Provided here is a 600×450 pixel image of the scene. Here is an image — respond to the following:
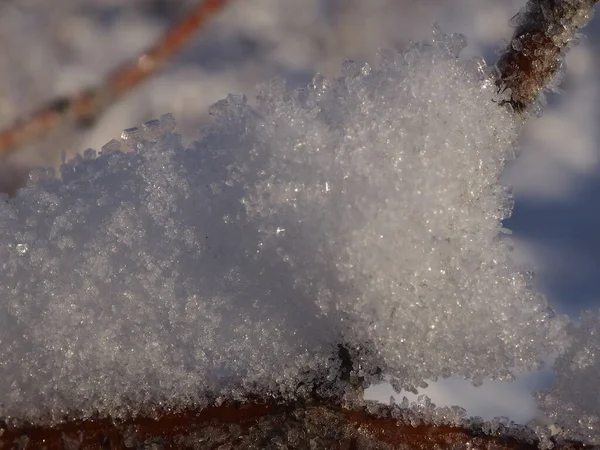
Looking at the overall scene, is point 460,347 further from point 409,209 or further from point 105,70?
point 105,70

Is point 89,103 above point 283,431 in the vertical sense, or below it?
above

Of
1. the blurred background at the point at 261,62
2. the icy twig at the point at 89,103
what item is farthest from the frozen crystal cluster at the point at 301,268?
the icy twig at the point at 89,103

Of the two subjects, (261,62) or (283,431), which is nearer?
(283,431)

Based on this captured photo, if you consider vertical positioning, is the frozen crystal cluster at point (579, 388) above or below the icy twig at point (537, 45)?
below

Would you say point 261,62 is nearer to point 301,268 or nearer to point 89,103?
point 89,103

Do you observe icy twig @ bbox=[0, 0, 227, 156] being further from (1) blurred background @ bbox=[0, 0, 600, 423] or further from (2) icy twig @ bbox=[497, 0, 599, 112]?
(2) icy twig @ bbox=[497, 0, 599, 112]

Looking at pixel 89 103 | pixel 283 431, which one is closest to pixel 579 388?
pixel 283 431

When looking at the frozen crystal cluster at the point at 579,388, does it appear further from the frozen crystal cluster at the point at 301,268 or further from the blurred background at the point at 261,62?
the blurred background at the point at 261,62
